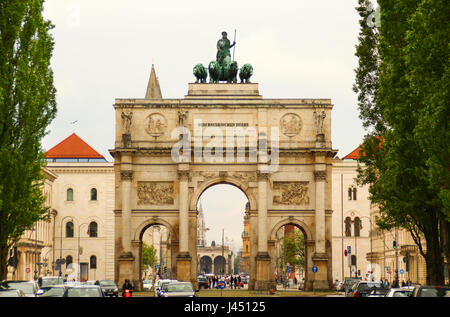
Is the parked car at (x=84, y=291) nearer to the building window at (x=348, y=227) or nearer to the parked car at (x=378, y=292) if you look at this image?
the parked car at (x=378, y=292)

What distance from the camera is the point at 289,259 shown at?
110 meters

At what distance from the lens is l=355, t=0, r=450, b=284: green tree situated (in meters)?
27.9

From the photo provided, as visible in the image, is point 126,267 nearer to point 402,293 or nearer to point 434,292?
point 402,293

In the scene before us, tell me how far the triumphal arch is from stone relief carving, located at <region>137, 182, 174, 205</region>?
0.26ft

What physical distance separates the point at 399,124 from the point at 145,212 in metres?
34.6

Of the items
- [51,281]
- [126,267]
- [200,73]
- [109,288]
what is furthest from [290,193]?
[51,281]

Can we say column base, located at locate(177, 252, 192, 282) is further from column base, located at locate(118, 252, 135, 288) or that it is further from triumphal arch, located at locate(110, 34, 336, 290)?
column base, located at locate(118, 252, 135, 288)

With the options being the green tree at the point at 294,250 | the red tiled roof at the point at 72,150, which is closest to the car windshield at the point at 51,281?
the red tiled roof at the point at 72,150

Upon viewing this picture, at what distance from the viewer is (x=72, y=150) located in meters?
109

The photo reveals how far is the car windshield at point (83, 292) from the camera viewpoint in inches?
1112

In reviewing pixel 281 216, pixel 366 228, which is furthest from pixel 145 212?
pixel 366 228

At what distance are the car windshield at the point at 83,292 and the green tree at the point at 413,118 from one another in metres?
12.3

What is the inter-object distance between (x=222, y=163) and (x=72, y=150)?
4692cm
